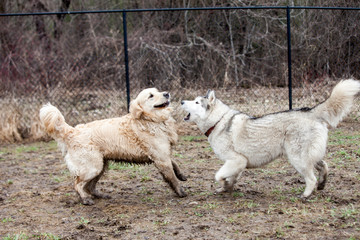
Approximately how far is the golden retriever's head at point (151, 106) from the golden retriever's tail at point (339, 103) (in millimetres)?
1878

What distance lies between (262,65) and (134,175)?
274 inches

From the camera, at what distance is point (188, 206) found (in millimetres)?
4809

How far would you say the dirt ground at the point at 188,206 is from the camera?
3920 millimetres

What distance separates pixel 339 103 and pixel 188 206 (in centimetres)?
206

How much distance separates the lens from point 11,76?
1033cm

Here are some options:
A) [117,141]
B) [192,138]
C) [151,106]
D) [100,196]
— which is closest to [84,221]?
[100,196]

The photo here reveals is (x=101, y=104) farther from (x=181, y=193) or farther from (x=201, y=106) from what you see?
(x=181, y=193)

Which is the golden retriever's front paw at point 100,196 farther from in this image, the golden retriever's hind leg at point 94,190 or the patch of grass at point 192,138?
the patch of grass at point 192,138

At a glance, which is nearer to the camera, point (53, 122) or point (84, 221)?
point (84, 221)

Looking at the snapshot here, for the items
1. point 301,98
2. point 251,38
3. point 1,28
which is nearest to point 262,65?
point 251,38

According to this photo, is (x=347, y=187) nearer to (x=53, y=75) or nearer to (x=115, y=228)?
(x=115, y=228)

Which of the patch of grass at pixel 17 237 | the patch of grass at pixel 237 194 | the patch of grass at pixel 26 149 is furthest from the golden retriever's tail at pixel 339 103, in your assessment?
the patch of grass at pixel 26 149

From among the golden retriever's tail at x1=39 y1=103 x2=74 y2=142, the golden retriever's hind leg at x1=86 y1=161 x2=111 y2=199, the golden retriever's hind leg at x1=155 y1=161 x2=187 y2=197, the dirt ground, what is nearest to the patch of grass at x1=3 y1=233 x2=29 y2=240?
Result: the dirt ground

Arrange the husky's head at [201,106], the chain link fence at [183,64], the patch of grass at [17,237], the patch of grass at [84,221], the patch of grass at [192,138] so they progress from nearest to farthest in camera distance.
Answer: the patch of grass at [17,237] → the patch of grass at [84,221] → the husky's head at [201,106] → the patch of grass at [192,138] → the chain link fence at [183,64]
